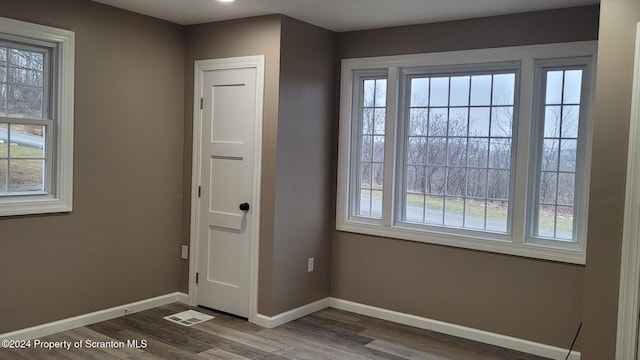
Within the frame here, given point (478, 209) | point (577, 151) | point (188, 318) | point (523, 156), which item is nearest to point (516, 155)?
point (523, 156)

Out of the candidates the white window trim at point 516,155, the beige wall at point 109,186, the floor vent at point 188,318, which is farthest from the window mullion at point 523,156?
the beige wall at point 109,186

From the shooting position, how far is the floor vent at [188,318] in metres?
4.32

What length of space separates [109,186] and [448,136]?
2.63 meters

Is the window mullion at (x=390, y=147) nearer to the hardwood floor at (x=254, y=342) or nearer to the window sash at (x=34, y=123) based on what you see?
the hardwood floor at (x=254, y=342)

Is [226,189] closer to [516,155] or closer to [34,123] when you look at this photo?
[34,123]

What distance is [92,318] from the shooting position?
4176 mm

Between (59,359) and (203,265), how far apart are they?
142 centimetres

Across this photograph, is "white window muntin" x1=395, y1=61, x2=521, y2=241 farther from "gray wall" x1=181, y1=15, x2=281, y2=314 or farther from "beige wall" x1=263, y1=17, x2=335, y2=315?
"gray wall" x1=181, y1=15, x2=281, y2=314

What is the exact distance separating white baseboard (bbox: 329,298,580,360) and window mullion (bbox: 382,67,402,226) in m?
0.75

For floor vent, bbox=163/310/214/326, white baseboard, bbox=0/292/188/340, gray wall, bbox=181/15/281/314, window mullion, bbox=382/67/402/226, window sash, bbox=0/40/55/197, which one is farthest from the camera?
window mullion, bbox=382/67/402/226

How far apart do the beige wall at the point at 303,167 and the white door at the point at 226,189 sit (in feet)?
0.82

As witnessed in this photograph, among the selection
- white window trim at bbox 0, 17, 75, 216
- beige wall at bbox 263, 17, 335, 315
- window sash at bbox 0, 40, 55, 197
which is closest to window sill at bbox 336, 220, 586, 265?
beige wall at bbox 263, 17, 335, 315

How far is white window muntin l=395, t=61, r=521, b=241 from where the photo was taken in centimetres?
405

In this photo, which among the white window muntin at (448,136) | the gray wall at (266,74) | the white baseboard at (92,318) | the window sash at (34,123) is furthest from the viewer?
the gray wall at (266,74)
